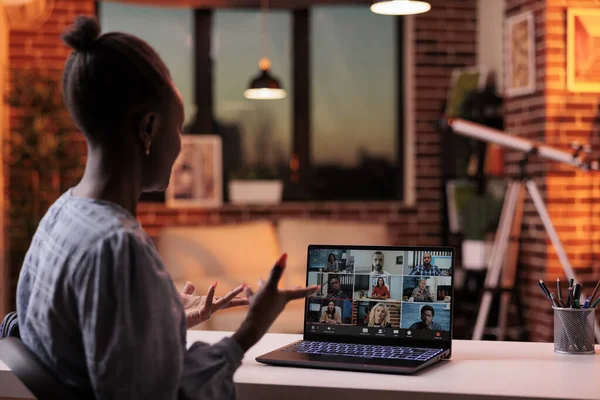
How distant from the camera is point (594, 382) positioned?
4.91 ft

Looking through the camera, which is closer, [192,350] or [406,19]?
[192,350]

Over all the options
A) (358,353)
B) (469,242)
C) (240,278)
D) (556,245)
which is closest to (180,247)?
(240,278)

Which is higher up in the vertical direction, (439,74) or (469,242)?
(439,74)

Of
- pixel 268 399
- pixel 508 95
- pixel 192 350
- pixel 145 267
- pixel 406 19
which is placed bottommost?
pixel 268 399

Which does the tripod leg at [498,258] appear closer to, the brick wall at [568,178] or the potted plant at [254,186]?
the brick wall at [568,178]

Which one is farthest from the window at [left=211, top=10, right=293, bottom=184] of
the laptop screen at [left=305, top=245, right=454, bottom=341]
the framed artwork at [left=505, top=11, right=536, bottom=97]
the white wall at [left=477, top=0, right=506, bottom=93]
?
the laptop screen at [left=305, top=245, right=454, bottom=341]

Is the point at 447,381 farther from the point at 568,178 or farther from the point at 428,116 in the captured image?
the point at 428,116

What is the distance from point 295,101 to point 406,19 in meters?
1.07

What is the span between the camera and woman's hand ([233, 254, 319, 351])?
135 cm

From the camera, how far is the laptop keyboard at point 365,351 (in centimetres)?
165

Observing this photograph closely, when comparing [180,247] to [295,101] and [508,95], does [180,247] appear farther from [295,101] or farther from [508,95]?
[508,95]

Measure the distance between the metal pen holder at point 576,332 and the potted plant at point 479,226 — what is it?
3.48 meters

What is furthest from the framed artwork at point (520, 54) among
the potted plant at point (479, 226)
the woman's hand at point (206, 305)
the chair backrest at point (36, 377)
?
the chair backrest at point (36, 377)

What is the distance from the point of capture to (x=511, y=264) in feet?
16.5
